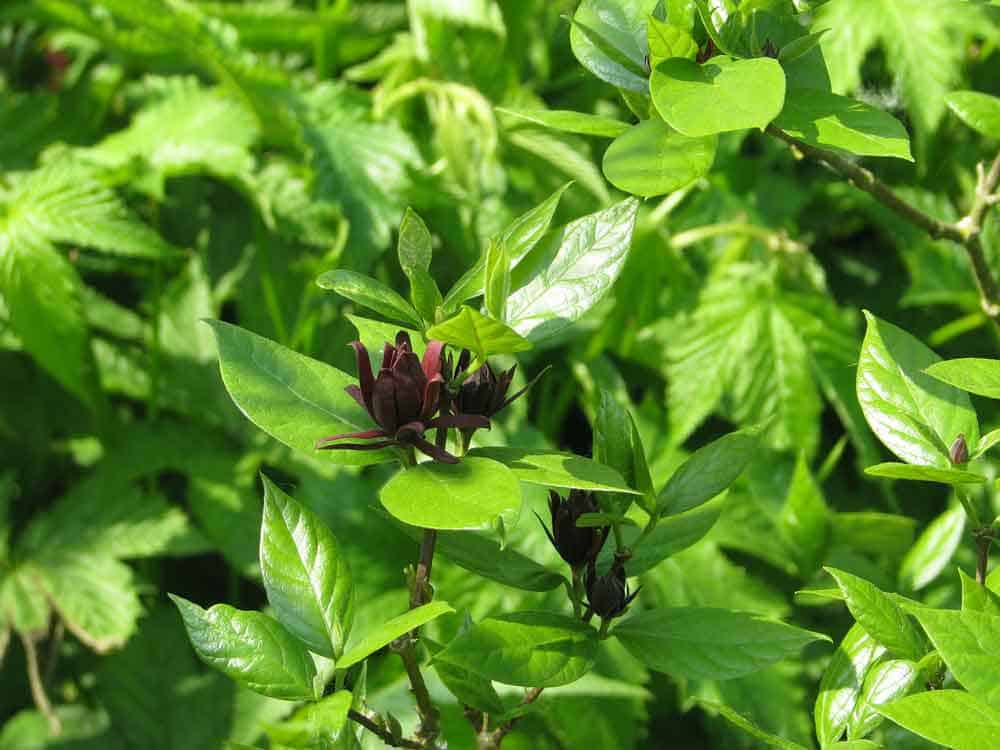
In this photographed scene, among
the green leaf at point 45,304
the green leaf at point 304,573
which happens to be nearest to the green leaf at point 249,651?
the green leaf at point 304,573

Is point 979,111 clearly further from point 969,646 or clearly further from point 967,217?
point 969,646

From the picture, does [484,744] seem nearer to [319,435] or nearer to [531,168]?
[319,435]

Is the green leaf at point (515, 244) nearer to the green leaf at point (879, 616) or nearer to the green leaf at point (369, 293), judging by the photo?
the green leaf at point (369, 293)

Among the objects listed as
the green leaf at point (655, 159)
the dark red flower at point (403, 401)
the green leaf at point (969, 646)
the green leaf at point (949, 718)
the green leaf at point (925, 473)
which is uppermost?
the green leaf at point (655, 159)

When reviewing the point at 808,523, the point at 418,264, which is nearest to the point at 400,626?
the point at 418,264

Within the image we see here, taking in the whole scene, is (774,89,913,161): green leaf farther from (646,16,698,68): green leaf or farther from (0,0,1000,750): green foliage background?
(0,0,1000,750): green foliage background

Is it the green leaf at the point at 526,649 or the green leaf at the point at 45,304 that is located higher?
the green leaf at the point at 526,649

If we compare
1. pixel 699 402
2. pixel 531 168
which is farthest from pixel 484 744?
pixel 531 168
